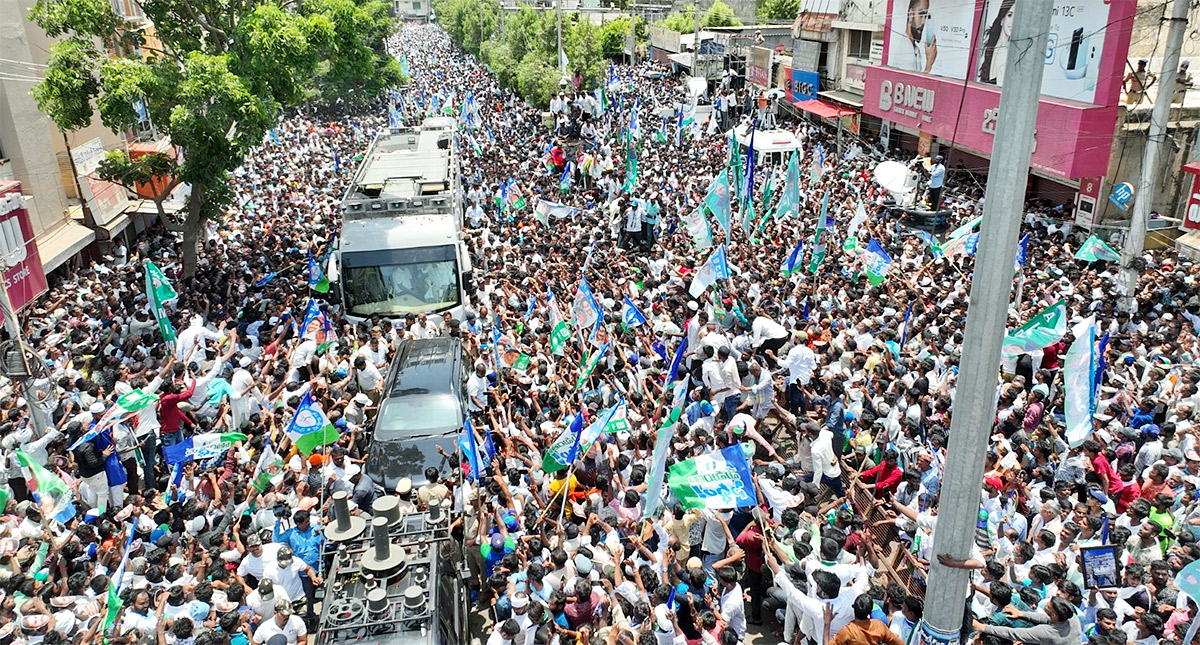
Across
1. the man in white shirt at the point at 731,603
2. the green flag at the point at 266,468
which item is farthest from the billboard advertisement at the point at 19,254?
the man in white shirt at the point at 731,603

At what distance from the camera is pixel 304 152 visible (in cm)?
2941

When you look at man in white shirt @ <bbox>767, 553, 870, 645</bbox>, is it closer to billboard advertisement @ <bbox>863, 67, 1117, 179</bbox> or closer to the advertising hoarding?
billboard advertisement @ <bbox>863, 67, 1117, 179</bbox>

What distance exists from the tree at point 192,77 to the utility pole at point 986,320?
13365 millimetres

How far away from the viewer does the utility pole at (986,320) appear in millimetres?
4465

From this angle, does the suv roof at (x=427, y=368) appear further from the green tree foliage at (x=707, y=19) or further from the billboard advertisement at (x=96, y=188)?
the green tree foliage at (x=707, y=19)

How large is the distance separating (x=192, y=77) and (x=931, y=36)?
17.7 meters

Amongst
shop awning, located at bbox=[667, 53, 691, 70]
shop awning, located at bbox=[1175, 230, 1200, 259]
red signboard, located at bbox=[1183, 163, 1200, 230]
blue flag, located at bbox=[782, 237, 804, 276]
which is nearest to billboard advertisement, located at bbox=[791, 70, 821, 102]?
shop awning, located at bbox=[667, 53, 691, 70]

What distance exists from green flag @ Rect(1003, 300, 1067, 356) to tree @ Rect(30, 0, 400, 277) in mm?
12473

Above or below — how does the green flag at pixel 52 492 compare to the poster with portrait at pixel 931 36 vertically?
below

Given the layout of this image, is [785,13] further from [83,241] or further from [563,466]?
[563,466]

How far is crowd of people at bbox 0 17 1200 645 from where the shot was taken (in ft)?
19.7

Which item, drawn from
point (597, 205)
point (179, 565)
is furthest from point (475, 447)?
point (597, 205)

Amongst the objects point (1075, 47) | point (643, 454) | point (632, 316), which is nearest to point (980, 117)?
point (1075, 47)

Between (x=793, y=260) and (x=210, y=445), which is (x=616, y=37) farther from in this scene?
(x=210, y=445)
